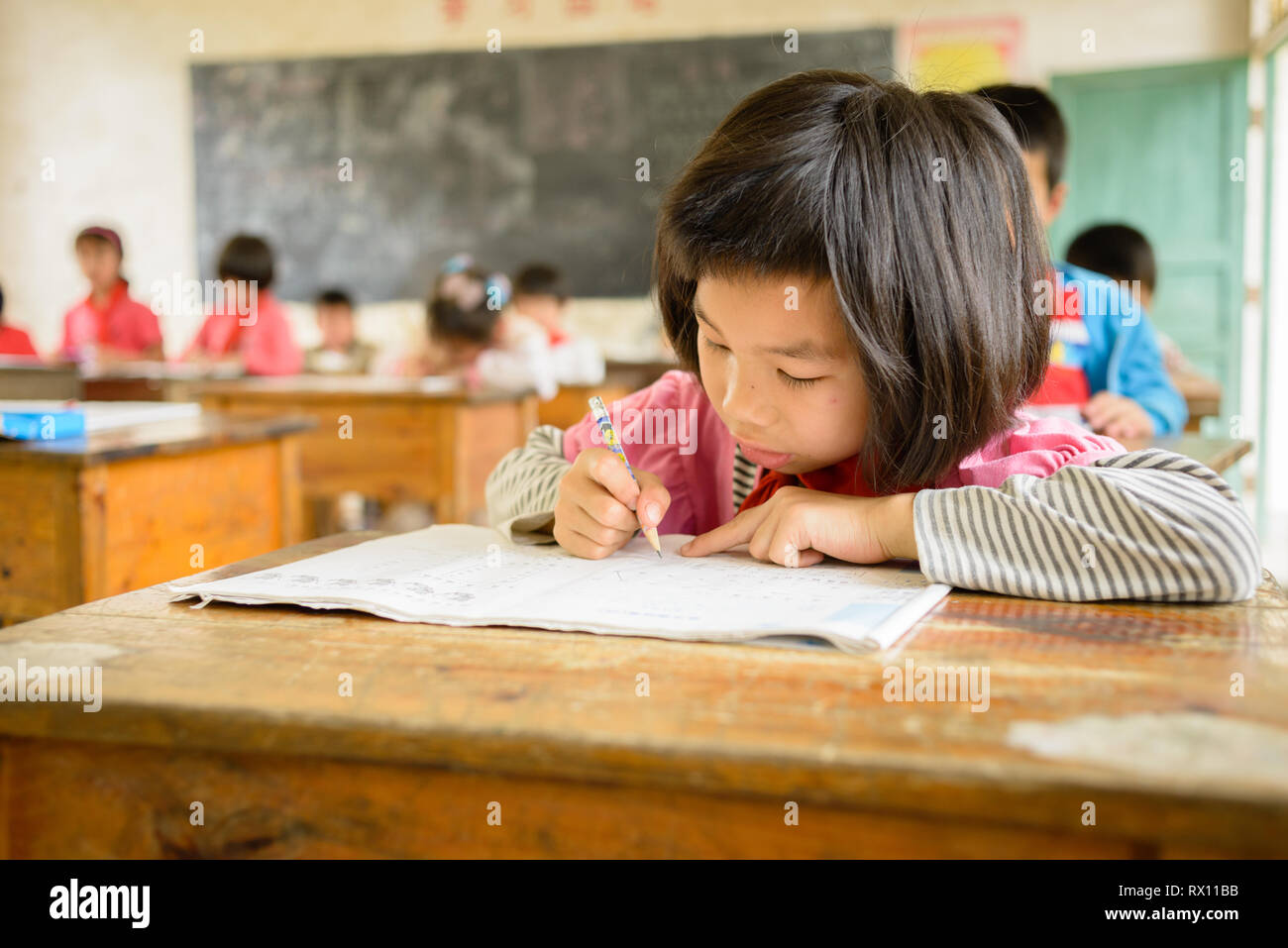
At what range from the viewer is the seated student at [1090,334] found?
238 cm

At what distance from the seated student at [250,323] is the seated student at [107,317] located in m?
0.35

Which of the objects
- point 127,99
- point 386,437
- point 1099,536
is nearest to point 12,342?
point 127,99

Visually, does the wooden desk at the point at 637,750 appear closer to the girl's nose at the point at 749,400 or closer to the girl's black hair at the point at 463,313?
the girl's nose at the point at 749,400

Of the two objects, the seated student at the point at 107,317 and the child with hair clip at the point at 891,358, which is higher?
the seated student at the point at 107,317

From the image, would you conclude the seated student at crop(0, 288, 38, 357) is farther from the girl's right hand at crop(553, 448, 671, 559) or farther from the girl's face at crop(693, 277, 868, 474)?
the girl's face at crop(693, 277, 868, 474)

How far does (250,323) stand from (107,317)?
114cm

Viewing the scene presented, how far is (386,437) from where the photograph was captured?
353cm

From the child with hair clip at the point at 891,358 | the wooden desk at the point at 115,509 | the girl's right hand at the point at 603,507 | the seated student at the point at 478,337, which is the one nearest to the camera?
the child with hair clip at the point at 891,358

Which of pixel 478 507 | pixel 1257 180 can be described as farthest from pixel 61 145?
pixel 1257 180

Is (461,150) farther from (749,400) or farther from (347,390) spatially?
(749,400)

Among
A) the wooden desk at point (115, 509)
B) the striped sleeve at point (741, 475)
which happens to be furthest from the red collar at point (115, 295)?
the striped sleeve at point (741, 475)

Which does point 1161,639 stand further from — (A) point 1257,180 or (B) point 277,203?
(B) point 277,203

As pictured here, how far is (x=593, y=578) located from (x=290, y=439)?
1890 mm
